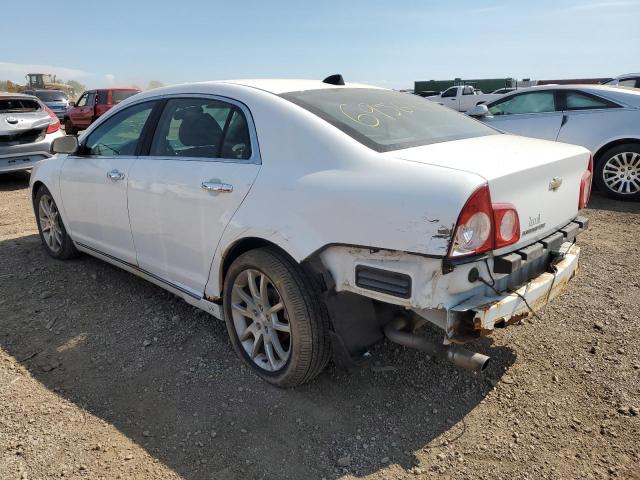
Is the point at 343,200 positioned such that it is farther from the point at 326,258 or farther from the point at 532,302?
the point at 532,302

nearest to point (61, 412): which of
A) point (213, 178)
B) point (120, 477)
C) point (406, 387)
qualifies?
point (120, 477)

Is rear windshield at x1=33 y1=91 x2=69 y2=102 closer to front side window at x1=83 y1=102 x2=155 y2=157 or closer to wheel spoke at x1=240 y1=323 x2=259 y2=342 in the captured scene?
front side window at x1=83 y1=102 x2=155 y2=157

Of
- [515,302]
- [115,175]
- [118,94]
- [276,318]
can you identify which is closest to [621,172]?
[515,302]

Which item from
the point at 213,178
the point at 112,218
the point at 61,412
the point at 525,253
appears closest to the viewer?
the point at 525,253

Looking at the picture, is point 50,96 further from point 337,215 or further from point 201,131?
point 337,215

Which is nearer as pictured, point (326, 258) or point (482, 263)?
point (482, 263)

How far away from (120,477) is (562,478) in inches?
77.5

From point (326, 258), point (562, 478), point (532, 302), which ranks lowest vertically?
point (562, 478)

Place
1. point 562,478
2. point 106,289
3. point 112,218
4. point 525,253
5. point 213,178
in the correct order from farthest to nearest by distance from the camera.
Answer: point 106,289 < point 112,218 < point 213,178 < point 525,253 < point 562,478

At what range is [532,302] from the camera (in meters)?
2.46

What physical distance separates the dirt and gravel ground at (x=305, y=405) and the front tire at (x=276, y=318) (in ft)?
0.51

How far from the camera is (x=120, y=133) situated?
3.88 meters

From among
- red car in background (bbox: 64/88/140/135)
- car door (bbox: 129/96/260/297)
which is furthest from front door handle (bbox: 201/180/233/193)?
red car in background (bbox: 64/88/140/135)

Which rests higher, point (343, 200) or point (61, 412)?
point (343, 200)
